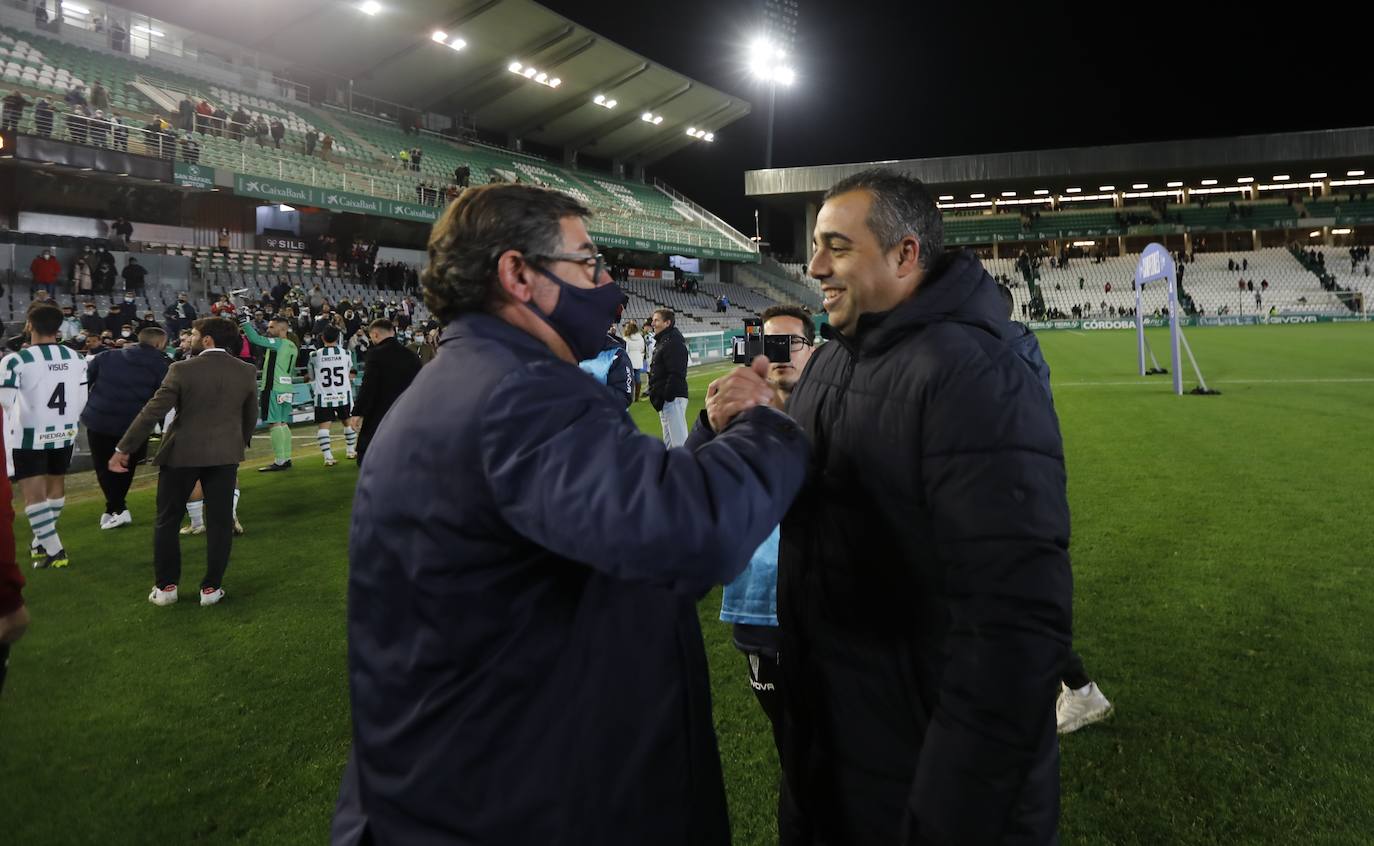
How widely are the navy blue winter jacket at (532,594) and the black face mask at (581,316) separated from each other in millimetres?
125

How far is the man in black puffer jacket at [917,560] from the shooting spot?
54.6 inches

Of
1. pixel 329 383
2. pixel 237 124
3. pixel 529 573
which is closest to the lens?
pixel 529 573

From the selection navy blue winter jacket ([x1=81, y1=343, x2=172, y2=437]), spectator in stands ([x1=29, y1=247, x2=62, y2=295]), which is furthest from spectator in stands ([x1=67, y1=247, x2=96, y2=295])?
navy blue winter jacket ([x1=81, y1=343, x2=172, y2=437])

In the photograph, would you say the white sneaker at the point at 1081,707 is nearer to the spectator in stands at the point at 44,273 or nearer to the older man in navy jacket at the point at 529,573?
the older man in navy jacket at the point at 529,573

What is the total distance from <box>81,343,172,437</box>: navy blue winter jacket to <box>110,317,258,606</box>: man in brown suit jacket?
2.12 meters

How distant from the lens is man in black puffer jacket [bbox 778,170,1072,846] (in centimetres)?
139

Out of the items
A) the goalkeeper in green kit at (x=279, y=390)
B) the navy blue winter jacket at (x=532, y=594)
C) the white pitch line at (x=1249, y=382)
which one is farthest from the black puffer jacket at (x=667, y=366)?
the white pitch line at (x=1249, y=382)

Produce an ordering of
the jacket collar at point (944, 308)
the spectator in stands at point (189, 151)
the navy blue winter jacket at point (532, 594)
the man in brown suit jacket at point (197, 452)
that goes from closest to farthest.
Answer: the navy blue winter jacket at point (532, 594)
the jacket collar at point (944, 308)
the man in brown suit jacket at point (197, 452)
the spectator in stands at point (189, 151)

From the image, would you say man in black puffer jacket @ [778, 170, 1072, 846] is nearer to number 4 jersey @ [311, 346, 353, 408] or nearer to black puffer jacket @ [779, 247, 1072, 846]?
black puffer jacket @ [779, 247, 1072, 846]

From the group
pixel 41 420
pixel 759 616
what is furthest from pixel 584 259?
pixel 41 420

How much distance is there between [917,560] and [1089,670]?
3.23 m

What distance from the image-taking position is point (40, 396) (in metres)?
6.64

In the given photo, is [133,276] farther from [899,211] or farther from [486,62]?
[486,62]

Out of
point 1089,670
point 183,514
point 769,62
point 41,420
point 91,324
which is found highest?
point 769,62
